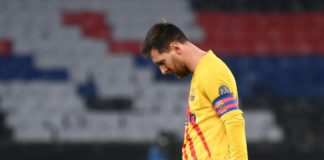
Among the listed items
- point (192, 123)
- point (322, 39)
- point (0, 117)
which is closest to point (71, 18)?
point (0, 117)

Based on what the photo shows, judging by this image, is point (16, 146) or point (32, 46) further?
point (32, 46)

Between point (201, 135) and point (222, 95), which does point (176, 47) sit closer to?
A: point (222, 95)

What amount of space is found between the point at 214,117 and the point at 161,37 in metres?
0.42

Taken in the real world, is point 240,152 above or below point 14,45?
below

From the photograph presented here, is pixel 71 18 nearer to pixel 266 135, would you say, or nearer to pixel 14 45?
pixel 14 45

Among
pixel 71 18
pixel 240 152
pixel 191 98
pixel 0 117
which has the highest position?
pixel 71 18

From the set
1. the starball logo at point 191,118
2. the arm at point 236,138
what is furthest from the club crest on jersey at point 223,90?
the starball logo at point 191,118

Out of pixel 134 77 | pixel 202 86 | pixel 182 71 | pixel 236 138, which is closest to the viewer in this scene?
pixel 236 138

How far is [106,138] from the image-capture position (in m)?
10.5

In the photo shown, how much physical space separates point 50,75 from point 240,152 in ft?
28.9

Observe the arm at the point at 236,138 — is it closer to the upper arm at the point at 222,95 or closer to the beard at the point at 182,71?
the upper arm at the point at 222,95

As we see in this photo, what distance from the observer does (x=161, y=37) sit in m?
2.94

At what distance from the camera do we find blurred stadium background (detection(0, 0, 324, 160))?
1043 cm

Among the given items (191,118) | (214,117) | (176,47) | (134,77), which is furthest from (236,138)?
(134,77)
